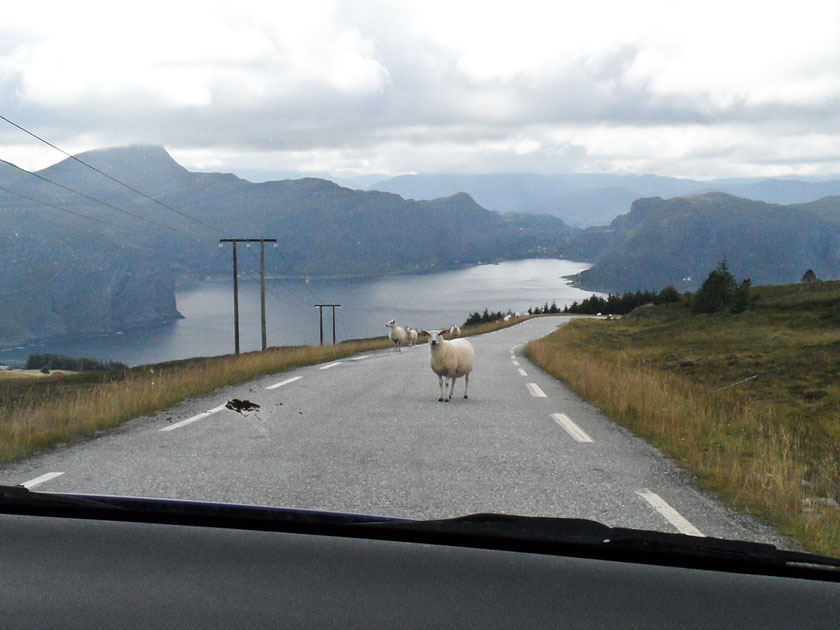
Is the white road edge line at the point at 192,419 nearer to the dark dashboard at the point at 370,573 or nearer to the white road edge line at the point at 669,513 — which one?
the white road edge line at the point at 669,513

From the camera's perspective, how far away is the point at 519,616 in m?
2.00

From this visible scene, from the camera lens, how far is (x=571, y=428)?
29.3ft

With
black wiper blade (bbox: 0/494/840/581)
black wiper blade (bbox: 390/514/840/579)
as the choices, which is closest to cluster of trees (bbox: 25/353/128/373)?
black wiper blade (bbox: 0/494/840/581)

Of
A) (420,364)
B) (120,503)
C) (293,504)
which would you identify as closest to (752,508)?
(293,504)

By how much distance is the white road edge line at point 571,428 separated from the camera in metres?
8.22

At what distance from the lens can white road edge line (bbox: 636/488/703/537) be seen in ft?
15.4

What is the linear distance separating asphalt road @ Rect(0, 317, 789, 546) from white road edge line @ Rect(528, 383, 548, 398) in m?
1.42

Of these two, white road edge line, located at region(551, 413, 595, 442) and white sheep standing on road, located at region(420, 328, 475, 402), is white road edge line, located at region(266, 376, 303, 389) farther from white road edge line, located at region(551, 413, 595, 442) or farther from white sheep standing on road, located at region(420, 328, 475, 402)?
white road edge line, located at region(551, 413, 595, 442)

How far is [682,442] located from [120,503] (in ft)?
21.8

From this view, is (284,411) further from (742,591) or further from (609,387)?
(742,591)

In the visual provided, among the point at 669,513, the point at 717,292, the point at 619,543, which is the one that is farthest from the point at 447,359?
the point at 717,292

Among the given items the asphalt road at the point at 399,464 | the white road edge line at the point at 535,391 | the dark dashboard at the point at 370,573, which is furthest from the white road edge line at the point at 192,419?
the dark dashboard at the point at 370,573

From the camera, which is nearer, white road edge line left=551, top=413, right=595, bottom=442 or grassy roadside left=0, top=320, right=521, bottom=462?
grassy roadside left=0, top=320, right=521, bottom=462

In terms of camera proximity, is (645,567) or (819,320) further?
(819,320)
